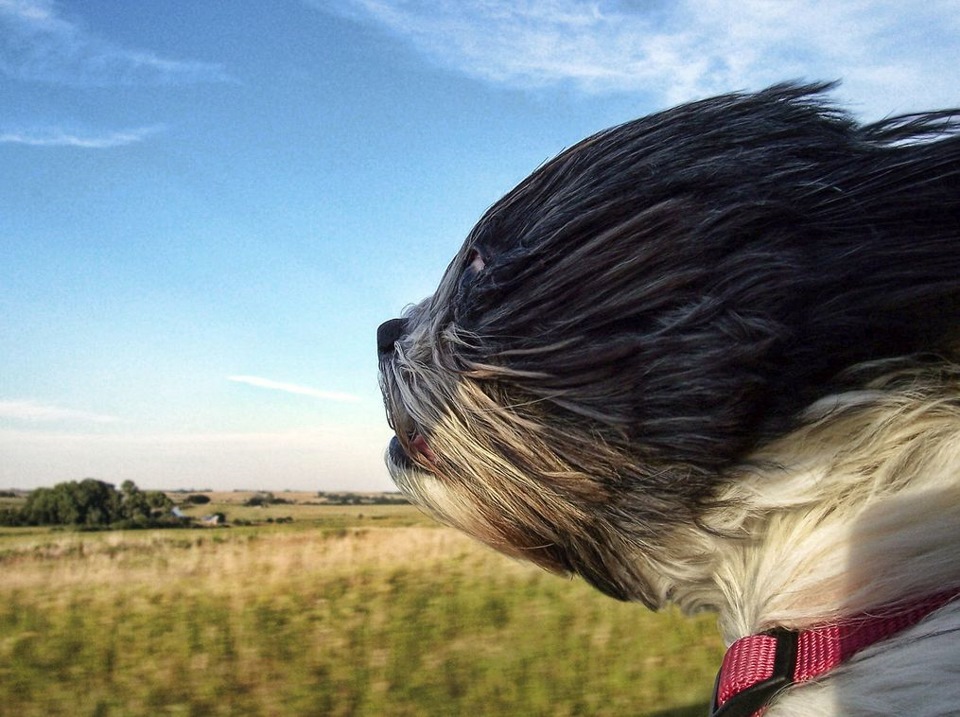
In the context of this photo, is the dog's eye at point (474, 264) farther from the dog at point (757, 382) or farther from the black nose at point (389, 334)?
the black nose at point (389, 334)

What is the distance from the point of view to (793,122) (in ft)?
5.47

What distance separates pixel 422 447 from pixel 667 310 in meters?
0.81

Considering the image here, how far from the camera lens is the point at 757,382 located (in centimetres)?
144

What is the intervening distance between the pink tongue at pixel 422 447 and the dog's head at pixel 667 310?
8 centimetres

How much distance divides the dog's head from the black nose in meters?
0.34

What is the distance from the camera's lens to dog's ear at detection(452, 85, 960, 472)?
142 cm

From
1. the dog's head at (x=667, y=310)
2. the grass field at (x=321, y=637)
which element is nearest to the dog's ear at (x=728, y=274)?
the dog's head at (x=667, y=310)

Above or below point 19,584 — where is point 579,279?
above

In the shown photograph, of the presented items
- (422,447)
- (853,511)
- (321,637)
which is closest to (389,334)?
(422,447)

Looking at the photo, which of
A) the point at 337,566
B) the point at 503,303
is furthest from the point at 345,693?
the point at 503,303

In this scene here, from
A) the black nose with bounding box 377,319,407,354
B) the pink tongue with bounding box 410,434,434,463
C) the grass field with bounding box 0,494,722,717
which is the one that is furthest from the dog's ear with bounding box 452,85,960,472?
the grass field with bounding box 0,494,722,717

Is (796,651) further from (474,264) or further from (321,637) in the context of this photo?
(321,637)

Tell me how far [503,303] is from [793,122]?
26.6 inches

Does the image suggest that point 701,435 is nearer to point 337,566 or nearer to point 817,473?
point 817,473
